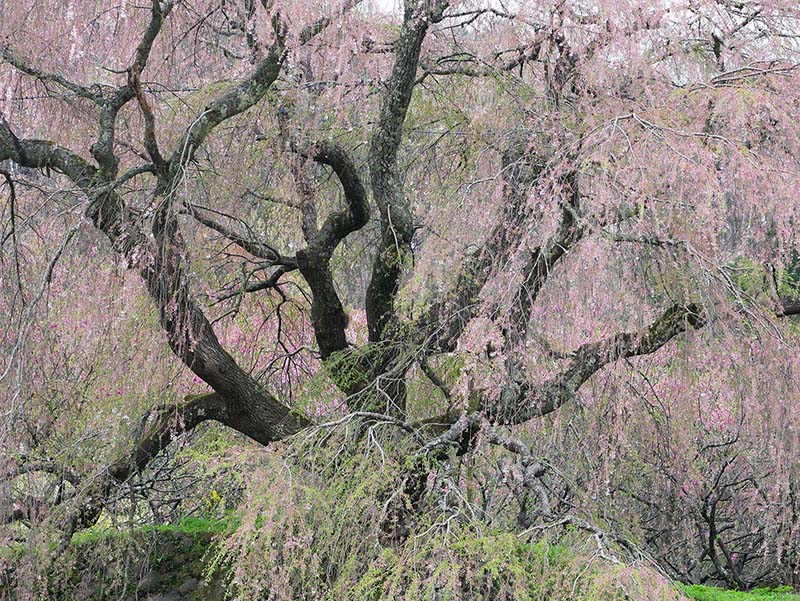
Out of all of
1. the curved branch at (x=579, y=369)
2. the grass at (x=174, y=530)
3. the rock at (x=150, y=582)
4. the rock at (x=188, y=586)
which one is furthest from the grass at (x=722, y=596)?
the rock at (x=150, y=582)

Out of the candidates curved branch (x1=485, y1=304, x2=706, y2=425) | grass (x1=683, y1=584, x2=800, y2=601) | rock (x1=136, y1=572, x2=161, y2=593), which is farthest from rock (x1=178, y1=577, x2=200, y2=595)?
grass (x1=683, y1=584, x2=800, y2=601)

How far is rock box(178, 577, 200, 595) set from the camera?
541 cm

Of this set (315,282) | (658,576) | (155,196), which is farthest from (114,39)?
(658,576)

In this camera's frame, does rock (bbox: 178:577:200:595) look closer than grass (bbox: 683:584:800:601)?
No

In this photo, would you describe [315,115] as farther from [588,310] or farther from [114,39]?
[588,310]

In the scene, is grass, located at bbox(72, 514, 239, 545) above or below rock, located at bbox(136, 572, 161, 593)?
above

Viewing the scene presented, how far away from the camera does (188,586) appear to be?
544 cm

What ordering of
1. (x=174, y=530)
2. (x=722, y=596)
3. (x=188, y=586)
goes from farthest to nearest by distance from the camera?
(x=174, y=530) < (x=188, y=586) < (x=722, y=596)

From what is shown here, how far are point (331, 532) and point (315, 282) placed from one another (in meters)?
1.83

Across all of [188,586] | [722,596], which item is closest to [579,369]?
[722,596]

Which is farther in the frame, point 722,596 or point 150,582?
point 150,582

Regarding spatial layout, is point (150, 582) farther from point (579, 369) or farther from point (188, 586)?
point (579, 369)

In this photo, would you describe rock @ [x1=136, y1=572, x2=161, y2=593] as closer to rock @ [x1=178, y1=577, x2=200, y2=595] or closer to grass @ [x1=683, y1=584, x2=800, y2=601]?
rock @ [x1=178, y1=577, x2=200, y2=595]

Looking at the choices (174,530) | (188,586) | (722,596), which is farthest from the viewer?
(174,530)
